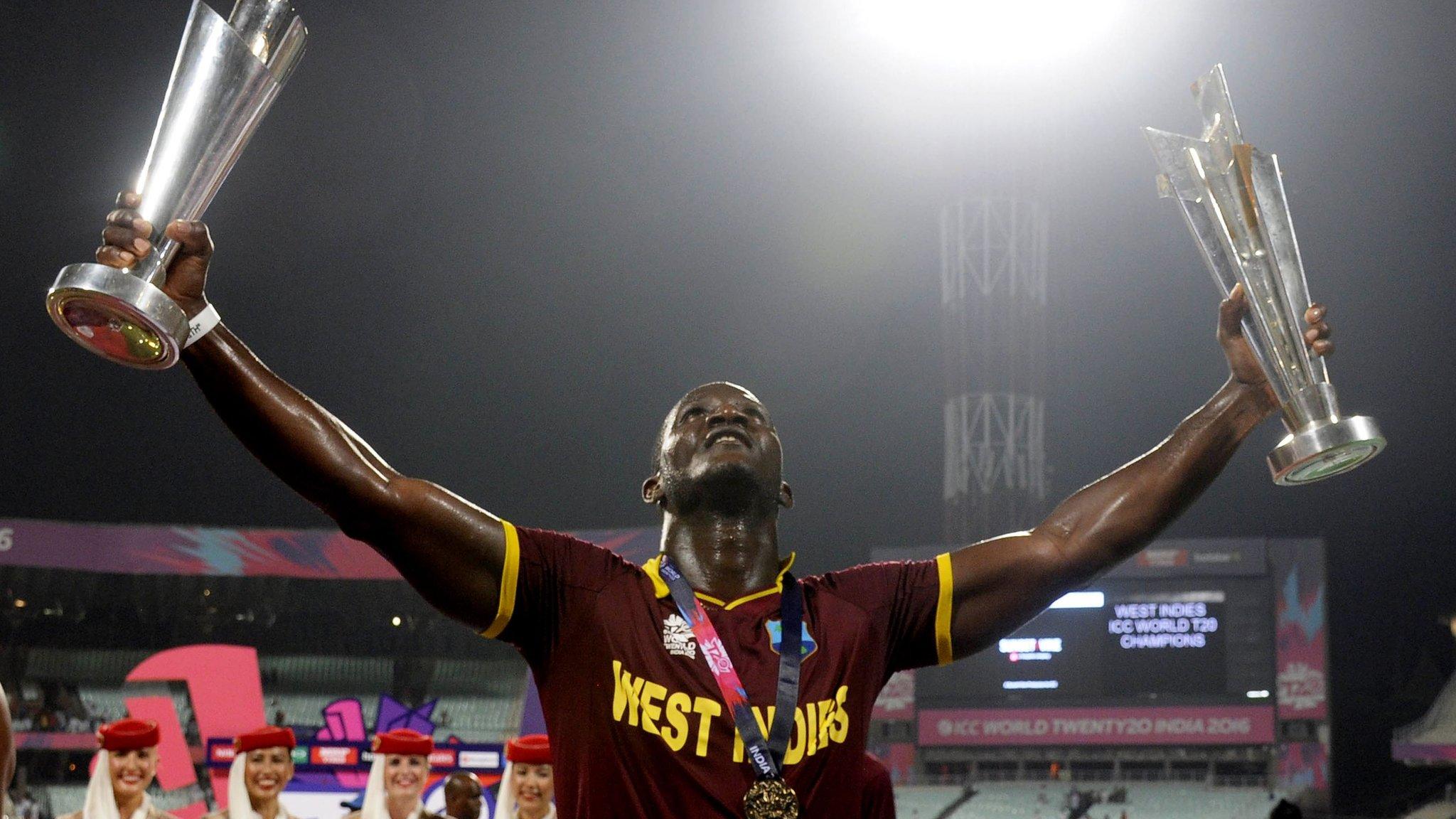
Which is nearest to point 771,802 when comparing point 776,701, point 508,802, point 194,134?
point 776,701

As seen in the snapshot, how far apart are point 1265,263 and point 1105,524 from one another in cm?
63

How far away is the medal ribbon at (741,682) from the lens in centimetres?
261

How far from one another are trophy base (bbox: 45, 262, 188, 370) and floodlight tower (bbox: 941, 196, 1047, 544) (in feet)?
93.7

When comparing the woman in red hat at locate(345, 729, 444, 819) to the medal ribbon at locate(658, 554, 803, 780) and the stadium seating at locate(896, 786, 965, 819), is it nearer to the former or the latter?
the medal ribbon at locate(658, 554, 803, 780)

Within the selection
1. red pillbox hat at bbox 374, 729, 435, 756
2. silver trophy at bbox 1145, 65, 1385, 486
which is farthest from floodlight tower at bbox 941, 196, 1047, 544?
silver trophy at bbox 1145, 65, 1385, 486

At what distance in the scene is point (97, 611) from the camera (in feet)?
87.1

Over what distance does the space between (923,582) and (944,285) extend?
29184 mm

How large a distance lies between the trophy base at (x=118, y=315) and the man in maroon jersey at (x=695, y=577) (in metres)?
0.10

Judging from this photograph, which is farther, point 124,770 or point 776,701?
point 124,770

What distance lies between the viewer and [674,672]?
2719 mm

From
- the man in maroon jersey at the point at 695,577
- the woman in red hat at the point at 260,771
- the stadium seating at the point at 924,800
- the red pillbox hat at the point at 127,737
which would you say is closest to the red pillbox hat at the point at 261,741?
the woman in red hat at the point at 260,771

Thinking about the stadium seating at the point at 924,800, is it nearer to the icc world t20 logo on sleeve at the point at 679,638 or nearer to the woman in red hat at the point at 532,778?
the woman in red hat at the point at 532,778

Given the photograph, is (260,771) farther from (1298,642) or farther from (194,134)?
(1298,642)

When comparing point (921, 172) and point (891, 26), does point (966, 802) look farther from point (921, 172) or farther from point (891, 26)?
point (891, 26)
